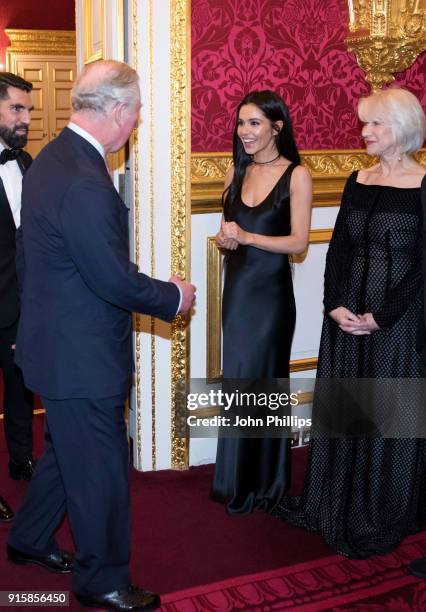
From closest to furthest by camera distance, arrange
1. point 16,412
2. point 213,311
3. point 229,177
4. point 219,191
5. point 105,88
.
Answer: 1. point 105,88
2. point 229,177
3. point 16,412
4. point 219,191
5. point 213,311

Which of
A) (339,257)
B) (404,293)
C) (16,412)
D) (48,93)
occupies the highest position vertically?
(48,93)

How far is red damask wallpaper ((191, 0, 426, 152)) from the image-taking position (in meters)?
4.23

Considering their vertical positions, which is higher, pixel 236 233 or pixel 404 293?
pixel 236 233

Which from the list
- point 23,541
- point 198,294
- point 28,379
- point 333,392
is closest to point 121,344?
point 28,379

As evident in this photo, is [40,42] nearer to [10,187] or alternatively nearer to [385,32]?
[385,32]

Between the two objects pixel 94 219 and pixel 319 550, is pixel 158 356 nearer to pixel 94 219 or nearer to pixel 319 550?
pixel 319 550

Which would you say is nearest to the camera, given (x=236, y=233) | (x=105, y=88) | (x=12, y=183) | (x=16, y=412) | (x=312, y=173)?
(x=105, y=88)

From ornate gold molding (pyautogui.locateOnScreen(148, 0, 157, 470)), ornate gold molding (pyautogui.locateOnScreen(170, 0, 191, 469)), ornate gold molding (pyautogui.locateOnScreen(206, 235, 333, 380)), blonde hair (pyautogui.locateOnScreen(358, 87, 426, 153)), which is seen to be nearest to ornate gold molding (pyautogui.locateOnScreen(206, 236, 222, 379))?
ornate gold molding (pyautogui.locateOnScreen(206, 235, 333, 380))

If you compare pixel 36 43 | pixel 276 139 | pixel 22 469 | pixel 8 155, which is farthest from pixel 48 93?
pixel 276 139

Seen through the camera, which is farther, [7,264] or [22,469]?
[22,469]

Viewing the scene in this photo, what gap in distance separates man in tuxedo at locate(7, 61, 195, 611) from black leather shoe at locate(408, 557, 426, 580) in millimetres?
1111

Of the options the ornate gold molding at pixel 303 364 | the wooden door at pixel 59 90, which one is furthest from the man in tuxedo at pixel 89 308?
the wooden door at pixel 59 90

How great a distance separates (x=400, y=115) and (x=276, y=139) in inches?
25.0

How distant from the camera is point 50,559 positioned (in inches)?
133
